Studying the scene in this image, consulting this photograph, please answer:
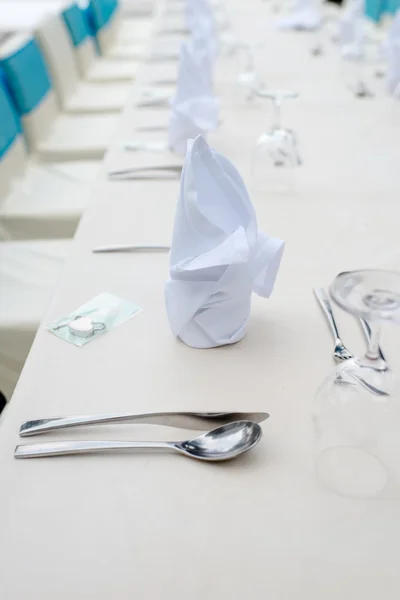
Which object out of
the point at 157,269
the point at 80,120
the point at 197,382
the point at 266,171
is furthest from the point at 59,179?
the point at 197,382

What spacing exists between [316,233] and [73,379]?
0.55 m

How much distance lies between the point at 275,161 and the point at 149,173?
0.28 meters

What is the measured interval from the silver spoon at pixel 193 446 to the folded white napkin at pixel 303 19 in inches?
114

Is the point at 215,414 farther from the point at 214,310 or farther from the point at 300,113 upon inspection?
the point at 300,113

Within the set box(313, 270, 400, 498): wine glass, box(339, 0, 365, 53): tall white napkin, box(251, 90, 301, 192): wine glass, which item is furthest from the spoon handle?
box(339, 0, 365, 53): tall white napkin

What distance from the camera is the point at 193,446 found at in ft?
2.12

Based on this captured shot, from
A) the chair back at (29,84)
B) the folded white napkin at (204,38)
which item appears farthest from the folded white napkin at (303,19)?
the chair back at (29,84)

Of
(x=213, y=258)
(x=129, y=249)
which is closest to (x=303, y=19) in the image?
(x=129, y=249)

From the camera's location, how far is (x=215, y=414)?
672 millimetres

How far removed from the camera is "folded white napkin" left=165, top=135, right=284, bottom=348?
0.77m

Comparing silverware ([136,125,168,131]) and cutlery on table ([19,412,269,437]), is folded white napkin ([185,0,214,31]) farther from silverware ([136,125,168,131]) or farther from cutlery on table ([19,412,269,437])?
cutlery on table ([19,412,269,437])

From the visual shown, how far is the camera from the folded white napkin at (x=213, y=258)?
0.77 m

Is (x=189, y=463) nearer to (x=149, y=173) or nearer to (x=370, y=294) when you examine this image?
(x=370, y=294)

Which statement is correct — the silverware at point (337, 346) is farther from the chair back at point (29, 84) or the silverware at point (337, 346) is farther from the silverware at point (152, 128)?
the chair back at point (29, 84)
